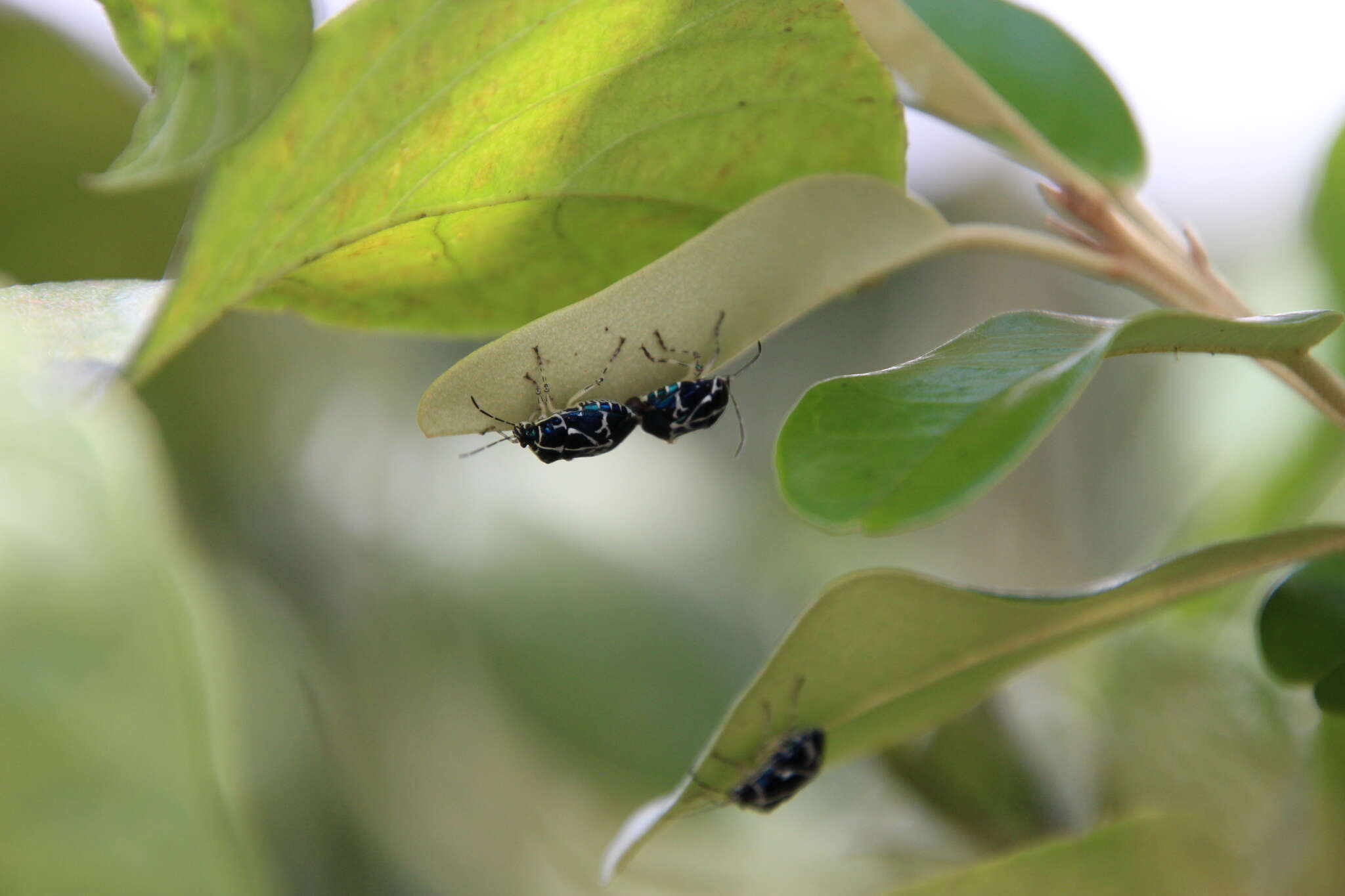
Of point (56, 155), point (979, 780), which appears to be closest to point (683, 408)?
point (979, 780)

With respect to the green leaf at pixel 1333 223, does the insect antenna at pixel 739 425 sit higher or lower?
higher

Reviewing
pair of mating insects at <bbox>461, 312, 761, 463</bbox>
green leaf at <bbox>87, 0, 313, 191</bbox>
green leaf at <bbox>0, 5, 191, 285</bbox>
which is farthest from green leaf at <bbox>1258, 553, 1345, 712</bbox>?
green leaf at <bbox>0, 5, 191, 285</bbox>

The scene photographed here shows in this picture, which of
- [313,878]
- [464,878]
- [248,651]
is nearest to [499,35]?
[248,651]

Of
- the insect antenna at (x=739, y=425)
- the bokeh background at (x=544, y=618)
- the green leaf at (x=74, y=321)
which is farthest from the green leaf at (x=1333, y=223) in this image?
the green leaf at (x=74, y=321)

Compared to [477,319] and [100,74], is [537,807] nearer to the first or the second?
[477,319]

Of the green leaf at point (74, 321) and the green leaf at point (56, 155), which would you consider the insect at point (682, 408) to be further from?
the green leaf at point (56, 155)

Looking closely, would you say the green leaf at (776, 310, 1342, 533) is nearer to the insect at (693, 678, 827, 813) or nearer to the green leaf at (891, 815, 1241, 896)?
the insect at (693, 678, 827, 813)
